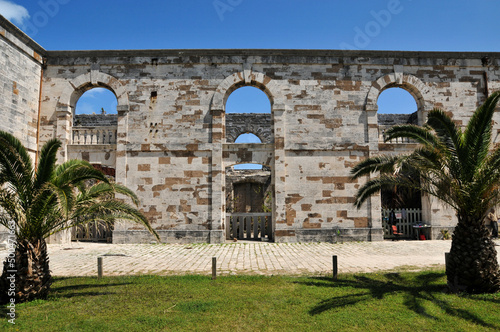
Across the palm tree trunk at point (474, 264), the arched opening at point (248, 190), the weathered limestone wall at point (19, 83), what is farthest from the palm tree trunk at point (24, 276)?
the arched opening at point (248, 190)

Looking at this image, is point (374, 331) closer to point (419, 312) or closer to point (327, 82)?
point (419, 312)

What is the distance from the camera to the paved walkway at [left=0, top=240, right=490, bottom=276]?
7793mm

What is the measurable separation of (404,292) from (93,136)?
41.5ft

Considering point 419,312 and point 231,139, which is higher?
point 231,139

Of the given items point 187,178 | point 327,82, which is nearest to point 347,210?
point 327,82

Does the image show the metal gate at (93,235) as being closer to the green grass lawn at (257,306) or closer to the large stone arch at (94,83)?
the large stone arch at (94,83)

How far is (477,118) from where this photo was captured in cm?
609

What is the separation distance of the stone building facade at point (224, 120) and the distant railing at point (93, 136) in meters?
0.05

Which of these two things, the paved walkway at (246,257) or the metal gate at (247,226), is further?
the metal gate at (247,226)

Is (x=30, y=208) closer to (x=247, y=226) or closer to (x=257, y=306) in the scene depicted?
(x=257, y=306)

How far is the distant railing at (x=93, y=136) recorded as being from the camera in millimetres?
13664

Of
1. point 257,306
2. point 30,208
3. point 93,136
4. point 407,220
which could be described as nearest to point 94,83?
point 93,136

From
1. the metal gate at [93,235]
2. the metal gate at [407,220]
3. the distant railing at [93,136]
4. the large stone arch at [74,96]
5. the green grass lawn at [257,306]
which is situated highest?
the large stone arch at [74,96]

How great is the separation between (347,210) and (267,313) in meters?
8.96
